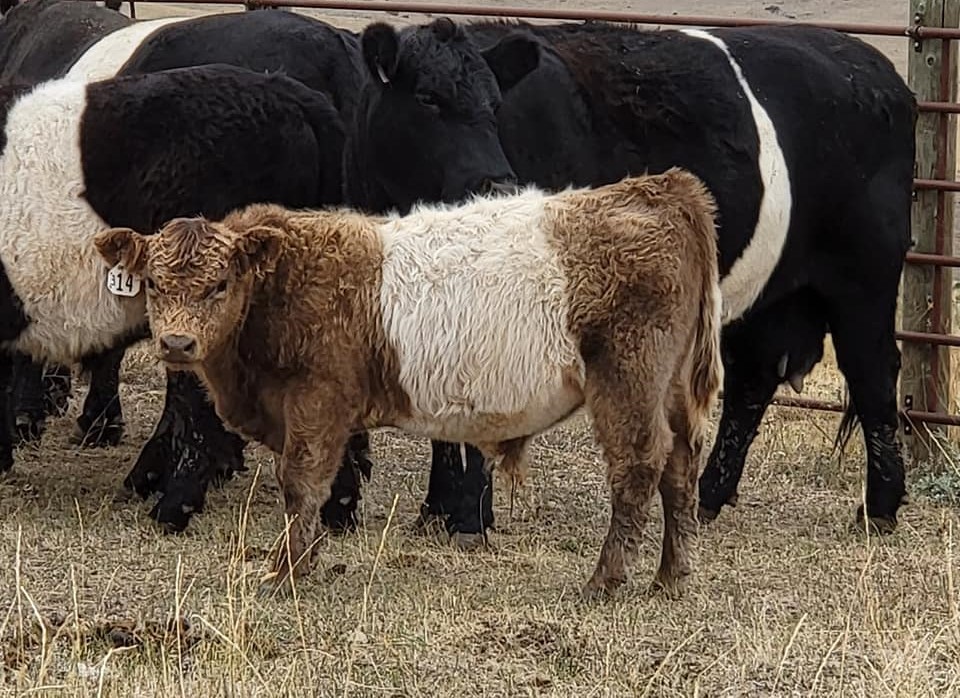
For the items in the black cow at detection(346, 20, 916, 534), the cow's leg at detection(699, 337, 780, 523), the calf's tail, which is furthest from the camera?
the cow's leg at detection(699, 337, 780, 523)

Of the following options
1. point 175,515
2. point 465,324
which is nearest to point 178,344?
point 465,324

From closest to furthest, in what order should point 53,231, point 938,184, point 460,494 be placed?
point 53,231
point 460,494
point 938,184

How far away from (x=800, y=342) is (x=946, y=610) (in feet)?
5.97

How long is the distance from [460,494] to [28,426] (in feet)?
8.06

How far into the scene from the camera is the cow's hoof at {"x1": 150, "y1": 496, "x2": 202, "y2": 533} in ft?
19.4

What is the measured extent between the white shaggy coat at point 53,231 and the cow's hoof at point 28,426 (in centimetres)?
166

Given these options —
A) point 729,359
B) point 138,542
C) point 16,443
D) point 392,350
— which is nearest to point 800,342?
point 729,359

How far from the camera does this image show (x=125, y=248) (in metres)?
4.85

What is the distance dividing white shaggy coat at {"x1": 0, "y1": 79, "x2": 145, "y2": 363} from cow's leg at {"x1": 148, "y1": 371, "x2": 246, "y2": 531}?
0.33 m

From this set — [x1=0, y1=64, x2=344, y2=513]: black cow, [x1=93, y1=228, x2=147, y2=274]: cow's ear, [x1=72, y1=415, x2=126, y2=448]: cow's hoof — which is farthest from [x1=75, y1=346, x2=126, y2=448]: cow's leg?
[x1=93, y1=228, x2=147, y2=274]: cow's ear

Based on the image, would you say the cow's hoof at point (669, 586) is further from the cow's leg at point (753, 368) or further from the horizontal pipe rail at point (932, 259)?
the horizontal pipe rail at point (932, 259)

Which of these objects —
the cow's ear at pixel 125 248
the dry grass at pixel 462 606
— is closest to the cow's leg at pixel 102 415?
the dry grass at pixel 462 606

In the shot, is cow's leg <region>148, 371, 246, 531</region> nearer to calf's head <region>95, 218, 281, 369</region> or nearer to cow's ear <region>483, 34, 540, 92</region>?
calf's head <region>95, 218, 281, 369</region>

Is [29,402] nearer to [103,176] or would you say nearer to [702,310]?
[103,176]
